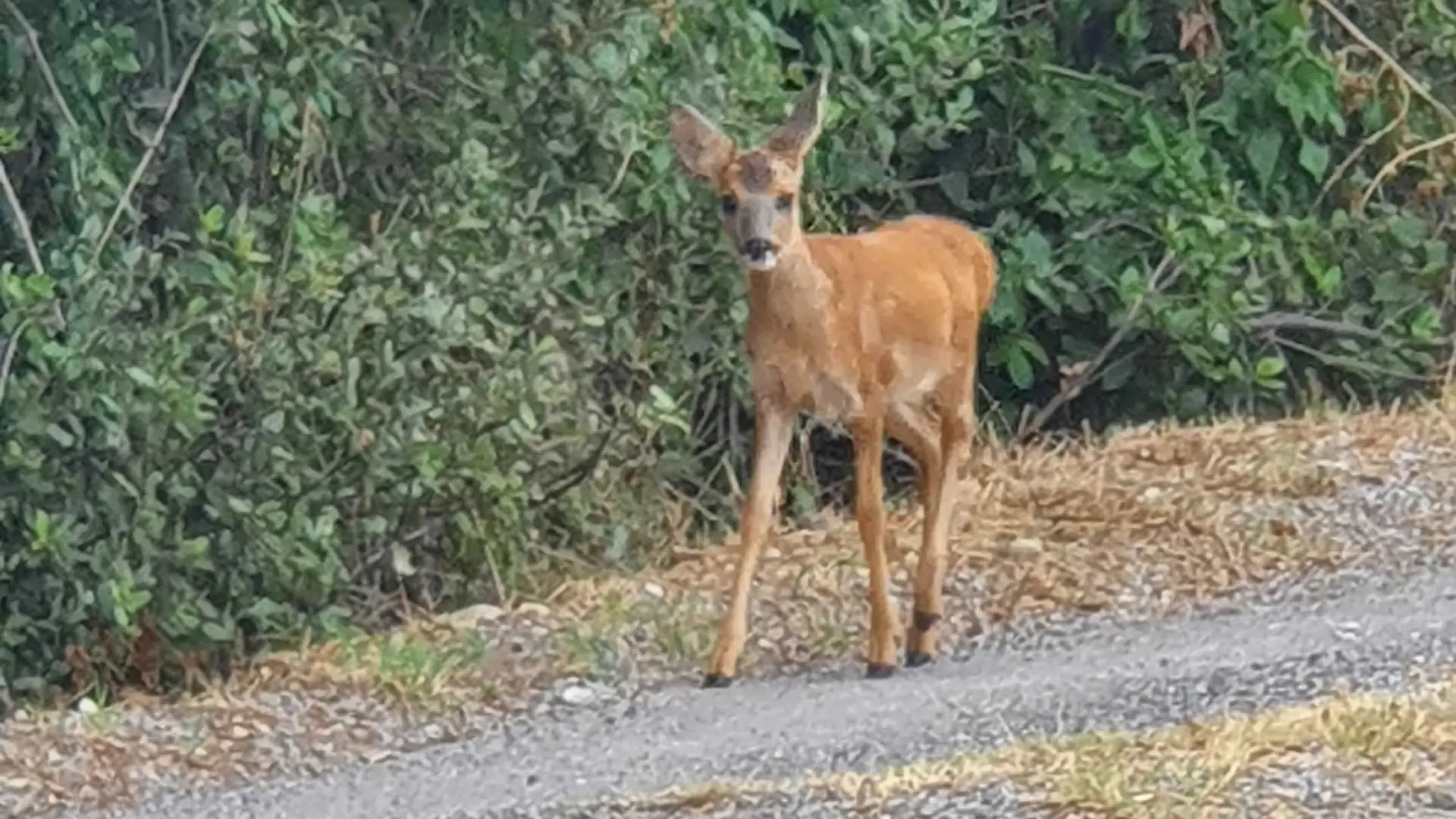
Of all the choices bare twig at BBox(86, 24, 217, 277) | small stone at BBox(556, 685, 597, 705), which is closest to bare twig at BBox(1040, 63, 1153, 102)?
bare twig at BBox(86, 24, 217, 277)

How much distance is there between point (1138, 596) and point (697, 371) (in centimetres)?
227

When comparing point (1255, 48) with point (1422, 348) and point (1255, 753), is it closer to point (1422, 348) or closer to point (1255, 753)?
point (1422, 348)

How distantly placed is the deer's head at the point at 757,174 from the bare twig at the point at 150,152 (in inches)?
71.5

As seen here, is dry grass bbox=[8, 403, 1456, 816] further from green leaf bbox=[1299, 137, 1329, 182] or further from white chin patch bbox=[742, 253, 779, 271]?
green leaf bbox=[1299, 137, 1329, 182]

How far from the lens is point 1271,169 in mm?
12820

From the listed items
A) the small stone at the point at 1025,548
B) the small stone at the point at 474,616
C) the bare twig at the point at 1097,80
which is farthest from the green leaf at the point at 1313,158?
the small stone at the point at 474,616

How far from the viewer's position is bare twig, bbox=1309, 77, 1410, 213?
13.0m

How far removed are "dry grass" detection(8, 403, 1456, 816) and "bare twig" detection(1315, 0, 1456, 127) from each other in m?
1.76

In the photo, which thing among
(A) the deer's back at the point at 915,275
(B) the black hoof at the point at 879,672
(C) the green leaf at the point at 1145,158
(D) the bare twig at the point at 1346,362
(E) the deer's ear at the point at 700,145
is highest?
(E) the deer's ear at the point at 700,145

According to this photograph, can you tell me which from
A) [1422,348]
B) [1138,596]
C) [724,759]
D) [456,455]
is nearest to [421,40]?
[456,455]

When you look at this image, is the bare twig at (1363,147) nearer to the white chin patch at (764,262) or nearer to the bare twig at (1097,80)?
the bare twig at (1097,80)

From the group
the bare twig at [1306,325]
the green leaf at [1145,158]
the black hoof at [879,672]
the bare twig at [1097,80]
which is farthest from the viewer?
the bare twig at [1306,325]

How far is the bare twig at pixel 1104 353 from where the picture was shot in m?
12.5

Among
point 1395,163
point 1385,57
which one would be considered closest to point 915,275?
point 1395,163
